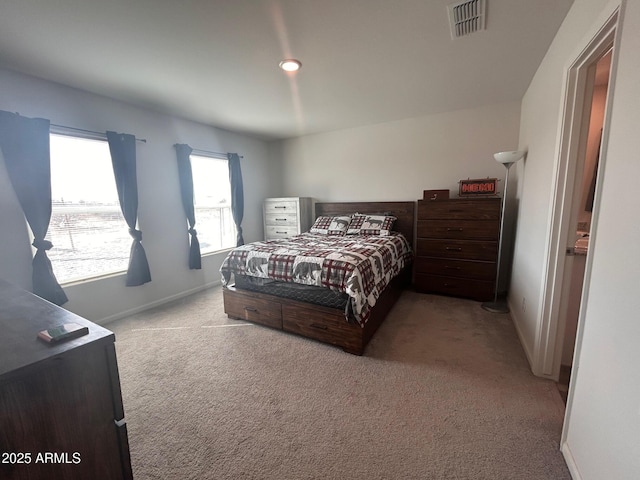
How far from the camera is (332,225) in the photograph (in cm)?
383

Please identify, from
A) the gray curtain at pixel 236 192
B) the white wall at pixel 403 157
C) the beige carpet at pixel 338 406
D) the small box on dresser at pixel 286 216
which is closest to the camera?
the beige carpet at pixel 338 406

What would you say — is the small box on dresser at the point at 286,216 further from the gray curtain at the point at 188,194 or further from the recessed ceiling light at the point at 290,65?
the recessed ceiling light at the point at 290,65

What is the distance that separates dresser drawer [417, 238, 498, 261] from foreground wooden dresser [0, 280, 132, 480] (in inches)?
126

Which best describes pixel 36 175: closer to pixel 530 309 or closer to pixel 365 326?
pixel 365 326

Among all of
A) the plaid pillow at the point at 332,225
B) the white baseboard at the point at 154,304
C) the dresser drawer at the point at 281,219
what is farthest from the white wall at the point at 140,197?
the plaid pillow at the point at 332,225

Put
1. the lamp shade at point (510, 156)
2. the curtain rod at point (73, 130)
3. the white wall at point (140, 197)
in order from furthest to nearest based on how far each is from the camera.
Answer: the lamp shade at point (510, 156) → the curtain rod at point (73, 130) → the white wall at point (140, 197)

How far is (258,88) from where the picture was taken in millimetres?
2580

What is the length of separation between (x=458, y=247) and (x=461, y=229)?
0.71 ft

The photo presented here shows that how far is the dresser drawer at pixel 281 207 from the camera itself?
4.33m

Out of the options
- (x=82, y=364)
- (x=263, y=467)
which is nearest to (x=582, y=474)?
(x=263, y=467)

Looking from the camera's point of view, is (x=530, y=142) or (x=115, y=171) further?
(x=115, y=171)

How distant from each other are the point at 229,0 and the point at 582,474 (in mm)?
2824

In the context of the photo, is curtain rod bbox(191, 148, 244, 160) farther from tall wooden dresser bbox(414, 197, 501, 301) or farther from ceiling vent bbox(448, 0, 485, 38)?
ceiling vent bbox(448, 0, 485, 38)

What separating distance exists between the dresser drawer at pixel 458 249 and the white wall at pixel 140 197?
9.70 ft
